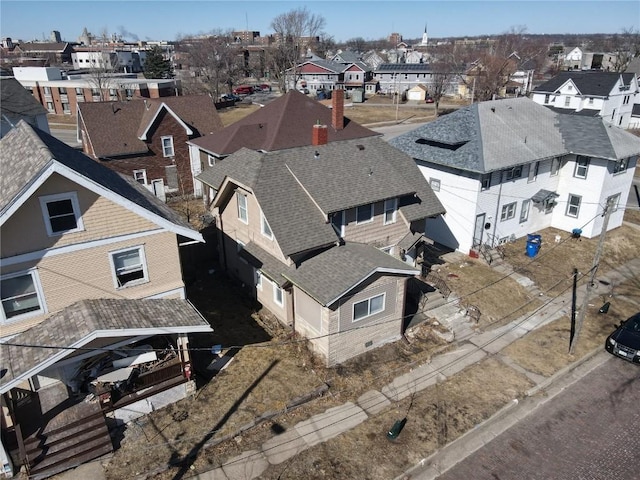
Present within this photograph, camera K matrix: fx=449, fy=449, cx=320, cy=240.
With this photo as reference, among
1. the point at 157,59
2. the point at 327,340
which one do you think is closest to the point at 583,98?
the point at 327,340

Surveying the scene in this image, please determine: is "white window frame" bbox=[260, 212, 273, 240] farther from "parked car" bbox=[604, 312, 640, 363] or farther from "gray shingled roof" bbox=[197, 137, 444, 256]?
"parked car" bbox=[604, 312, 640, 363]

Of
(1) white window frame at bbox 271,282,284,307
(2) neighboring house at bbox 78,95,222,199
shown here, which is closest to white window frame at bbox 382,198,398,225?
(1) white window frame at bbox 271,282,284,307

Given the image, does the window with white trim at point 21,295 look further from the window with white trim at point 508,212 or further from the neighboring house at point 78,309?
the window with white trim at point 508,212

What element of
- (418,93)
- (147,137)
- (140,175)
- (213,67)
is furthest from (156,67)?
(140,175)

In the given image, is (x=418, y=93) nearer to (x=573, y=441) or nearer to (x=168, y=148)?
(x=168, y=148)

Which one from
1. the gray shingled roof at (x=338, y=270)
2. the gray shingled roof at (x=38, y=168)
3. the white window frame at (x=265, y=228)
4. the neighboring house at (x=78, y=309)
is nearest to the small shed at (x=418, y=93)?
the gray shingled roof at (x=338, y=270)

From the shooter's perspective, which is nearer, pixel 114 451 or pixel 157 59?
pixel 114 451

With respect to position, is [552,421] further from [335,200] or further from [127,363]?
[127,363]
